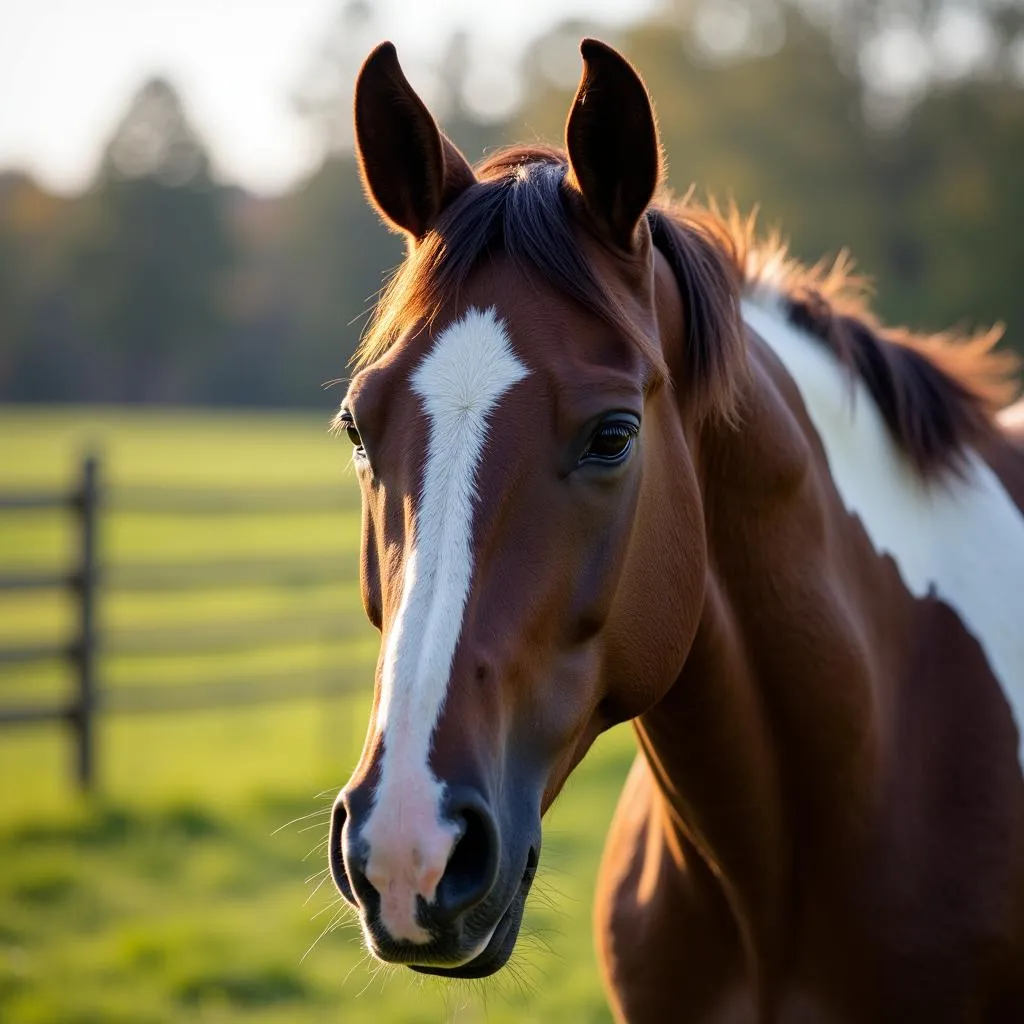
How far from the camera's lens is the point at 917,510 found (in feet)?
8.00

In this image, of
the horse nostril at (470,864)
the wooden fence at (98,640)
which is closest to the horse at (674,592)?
the horse nostril at (470,864)

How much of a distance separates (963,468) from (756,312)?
1.85ft

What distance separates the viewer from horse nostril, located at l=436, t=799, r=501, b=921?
151 centimetres

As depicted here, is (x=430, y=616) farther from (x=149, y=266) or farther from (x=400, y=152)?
(x=149, y=266)

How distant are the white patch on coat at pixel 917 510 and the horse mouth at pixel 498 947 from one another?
1.09 meters

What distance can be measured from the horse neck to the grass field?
38cm

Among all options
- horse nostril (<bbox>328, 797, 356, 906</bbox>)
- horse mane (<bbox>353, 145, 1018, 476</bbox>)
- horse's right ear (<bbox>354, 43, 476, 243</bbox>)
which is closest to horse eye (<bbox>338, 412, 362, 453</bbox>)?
horse mane (<bbox>353, 145, 1018, 476</bbox>)

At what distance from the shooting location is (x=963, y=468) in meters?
2.51

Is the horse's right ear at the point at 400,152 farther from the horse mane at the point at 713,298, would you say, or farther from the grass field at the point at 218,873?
the grass field at the point at 218,873

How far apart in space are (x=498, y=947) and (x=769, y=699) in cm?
79

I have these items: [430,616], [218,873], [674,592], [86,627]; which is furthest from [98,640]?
[430,616]

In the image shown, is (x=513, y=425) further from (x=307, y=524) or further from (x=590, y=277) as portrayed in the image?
(x=307, y=524)

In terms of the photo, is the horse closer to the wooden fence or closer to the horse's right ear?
the horse's right ear

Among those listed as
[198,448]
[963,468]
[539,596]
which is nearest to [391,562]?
[539,596]
